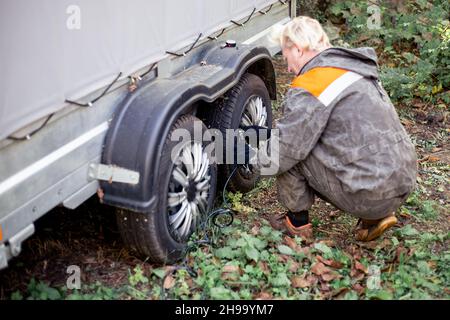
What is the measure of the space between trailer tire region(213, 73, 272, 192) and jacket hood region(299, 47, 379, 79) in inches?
28.6

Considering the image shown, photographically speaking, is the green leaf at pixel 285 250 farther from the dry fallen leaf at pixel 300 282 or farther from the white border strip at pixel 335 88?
the white border strip at pixel 335 88

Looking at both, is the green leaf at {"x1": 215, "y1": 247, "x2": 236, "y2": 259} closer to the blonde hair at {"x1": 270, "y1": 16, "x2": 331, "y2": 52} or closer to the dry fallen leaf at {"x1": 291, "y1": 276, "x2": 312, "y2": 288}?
the dry fallen leaf at {"x1": 291, "y1": 276, "x2": 312, "y2": 288}

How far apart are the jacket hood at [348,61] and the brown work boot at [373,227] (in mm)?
968

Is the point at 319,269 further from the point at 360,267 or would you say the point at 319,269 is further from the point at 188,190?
the point at 188,190

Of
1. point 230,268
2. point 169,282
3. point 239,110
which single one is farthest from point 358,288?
point 239,110

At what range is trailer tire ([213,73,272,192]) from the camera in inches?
165

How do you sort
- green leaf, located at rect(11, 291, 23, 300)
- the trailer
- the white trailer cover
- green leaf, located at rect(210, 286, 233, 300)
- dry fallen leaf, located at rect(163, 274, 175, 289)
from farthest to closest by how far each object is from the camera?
1. dry fallen leaf, located at rect(163, 274, 175, 289)
2. green leaf, located at rect(210, 286, 233, 300)
3. green leaf, located at rect(11, 291, 23, 300)
4. the trailer
5. the white trailer cover

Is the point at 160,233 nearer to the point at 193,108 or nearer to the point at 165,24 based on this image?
the point at 193,108

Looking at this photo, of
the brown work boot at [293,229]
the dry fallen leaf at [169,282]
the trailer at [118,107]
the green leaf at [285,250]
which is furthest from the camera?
the brown work boot at [293,229]

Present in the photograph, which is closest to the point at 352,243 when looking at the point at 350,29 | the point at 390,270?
the point at 390,270

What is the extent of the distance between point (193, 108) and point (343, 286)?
147cm

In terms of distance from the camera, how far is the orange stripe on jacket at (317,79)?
3512 mm

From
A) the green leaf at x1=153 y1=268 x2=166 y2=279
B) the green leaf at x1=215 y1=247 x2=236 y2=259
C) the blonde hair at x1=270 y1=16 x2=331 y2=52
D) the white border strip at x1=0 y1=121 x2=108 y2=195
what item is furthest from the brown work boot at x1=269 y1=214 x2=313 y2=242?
the white border strip at x1=0 y1=121 x2=108 y2=195

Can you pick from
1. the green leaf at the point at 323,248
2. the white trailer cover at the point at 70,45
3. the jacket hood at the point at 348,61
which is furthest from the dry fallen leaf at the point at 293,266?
the white trailer cover at the point at 70,45
